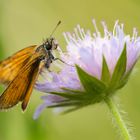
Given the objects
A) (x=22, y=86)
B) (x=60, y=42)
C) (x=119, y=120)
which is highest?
(x=22, y=86)

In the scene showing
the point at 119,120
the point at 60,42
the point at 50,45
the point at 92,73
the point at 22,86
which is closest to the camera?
the point at 119,120

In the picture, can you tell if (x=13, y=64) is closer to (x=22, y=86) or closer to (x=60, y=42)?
(x=22, y=86)

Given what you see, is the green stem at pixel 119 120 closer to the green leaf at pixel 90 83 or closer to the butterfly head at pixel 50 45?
the green leaf at pixel 90 83

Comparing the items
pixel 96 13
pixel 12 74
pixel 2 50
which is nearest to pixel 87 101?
pixel 12 74

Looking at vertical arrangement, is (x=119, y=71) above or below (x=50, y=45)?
below

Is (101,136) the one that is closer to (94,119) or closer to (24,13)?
(94,119)

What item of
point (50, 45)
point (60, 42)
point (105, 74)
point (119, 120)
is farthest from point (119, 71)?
point (60, 42)
